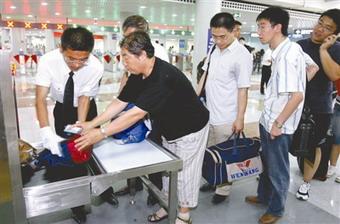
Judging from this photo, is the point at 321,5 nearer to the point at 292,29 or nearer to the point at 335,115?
the point at 335,115

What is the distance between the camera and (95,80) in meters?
1.84

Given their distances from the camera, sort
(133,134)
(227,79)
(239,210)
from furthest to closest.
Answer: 1. (239,210)
2. (227,79)
3. (133,134)

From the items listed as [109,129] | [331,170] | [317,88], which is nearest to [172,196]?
[109,129]

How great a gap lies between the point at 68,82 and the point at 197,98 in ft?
2.67

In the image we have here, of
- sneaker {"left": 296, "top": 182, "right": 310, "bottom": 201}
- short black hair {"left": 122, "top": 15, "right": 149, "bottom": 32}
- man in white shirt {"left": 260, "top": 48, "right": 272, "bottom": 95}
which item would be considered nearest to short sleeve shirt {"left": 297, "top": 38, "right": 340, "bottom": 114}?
man in white shirt {"left": 260, "top": 48, "right": 272, "bottom": 95}

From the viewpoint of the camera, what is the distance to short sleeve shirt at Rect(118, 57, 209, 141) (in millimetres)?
1352

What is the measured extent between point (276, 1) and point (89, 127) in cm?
666

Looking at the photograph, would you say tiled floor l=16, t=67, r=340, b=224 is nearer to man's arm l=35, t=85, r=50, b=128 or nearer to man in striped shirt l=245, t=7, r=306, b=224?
man in striped shirt l=245, t=7, r=306, b=224

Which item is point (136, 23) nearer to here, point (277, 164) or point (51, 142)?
point (51, 142)

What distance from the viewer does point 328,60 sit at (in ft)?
6.46

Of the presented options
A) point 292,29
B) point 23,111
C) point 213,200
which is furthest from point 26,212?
point 292,29

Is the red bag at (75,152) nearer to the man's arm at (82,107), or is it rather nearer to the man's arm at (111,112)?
the man's arm at (111,112)

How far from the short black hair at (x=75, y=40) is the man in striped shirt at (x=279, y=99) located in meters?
1.06

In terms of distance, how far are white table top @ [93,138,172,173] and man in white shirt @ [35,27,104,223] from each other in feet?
0.52
